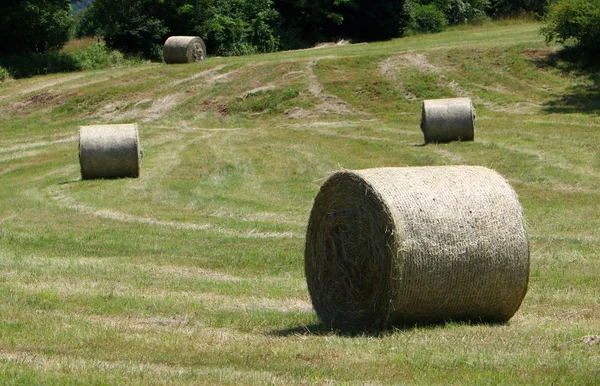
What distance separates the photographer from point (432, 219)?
10.4 meters

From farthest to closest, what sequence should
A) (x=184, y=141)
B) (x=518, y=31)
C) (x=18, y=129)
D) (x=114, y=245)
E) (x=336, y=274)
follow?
(x=518, y=31) < (x=18, y=129) < (x=184, y=141) < (x=114, y=245) < (x=336, y=274)

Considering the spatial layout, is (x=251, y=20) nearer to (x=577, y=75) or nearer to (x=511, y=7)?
(x=511, y=7)

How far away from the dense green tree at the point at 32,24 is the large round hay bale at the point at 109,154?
25573 millimetres

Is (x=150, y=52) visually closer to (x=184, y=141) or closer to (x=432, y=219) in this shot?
(x=184, y=141)

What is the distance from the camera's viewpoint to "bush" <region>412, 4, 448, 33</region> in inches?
2611

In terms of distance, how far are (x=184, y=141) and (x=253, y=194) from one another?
10.8m

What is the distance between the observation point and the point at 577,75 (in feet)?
137

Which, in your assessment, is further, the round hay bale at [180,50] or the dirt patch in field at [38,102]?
the round hay bale at [180,50]

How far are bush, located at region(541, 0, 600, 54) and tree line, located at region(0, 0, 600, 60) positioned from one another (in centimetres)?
4

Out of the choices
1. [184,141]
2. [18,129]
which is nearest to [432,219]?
[184,141]

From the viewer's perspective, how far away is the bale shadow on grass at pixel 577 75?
37406 millimetres

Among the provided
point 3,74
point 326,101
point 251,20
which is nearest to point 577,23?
point 326,101

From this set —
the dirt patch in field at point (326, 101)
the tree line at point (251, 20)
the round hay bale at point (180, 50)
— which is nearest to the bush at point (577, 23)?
the tree line at point (251, 20)

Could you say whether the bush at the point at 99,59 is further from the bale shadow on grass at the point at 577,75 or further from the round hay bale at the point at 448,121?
the round hay bale at the point at 448,121
